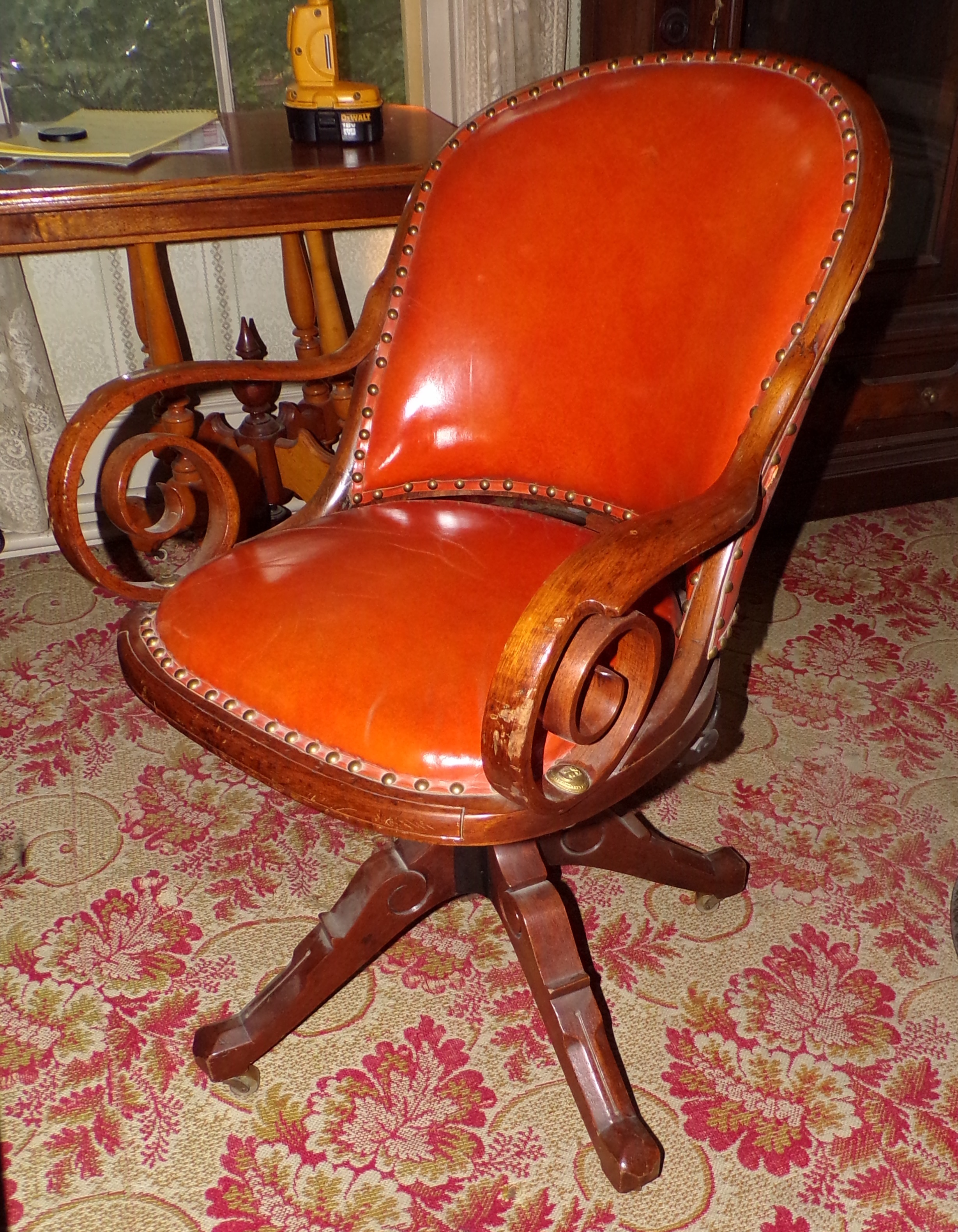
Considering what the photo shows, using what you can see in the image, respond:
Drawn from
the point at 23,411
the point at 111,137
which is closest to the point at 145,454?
the point at 111,137

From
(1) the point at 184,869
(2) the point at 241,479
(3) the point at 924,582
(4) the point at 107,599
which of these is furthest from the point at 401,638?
(3) the point at 924,582

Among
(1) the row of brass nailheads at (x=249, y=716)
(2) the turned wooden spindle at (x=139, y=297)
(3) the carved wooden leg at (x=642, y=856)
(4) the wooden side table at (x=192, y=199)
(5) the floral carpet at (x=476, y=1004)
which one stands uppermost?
(4) the wooden side table at (x=192, y=199)

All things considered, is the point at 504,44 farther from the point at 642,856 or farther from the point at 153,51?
the point at 642,856

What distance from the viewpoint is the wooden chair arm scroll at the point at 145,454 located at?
1063mm

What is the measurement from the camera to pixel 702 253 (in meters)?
1.08

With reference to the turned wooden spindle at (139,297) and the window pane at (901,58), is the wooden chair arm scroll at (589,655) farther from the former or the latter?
the window pane at (901,58)

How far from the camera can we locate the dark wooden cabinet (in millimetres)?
1827

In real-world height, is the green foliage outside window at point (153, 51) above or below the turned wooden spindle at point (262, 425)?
above

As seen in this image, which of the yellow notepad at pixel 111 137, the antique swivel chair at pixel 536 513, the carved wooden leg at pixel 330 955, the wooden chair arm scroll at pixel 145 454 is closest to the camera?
the antique swivel chair at pixel 536 513

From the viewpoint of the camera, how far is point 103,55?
2045 mm

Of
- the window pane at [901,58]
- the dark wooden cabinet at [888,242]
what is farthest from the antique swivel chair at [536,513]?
the window pane at [901,58]

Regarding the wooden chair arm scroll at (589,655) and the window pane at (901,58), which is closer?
the wooden chair arm scroll at (589,655)

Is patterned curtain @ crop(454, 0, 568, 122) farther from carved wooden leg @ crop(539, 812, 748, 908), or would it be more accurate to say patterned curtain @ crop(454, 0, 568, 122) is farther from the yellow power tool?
carved wooden leg @ crop(539, 812, 748, 908)

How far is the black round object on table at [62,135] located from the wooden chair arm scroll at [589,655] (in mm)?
1221
